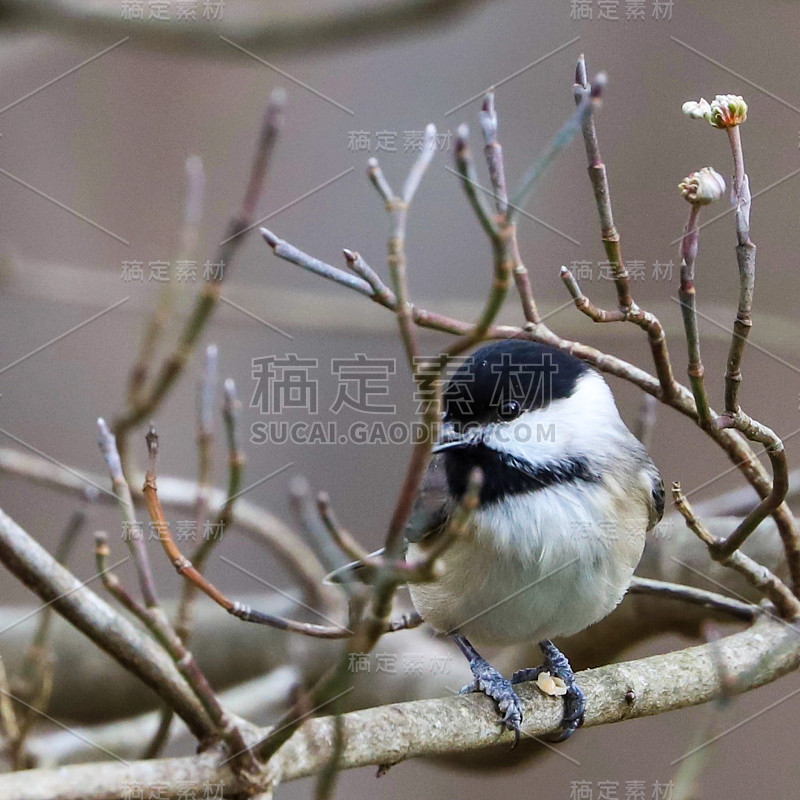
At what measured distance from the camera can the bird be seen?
1.62 metres

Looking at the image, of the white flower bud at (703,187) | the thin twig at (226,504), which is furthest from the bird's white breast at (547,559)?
the white flower bud at (703,187)

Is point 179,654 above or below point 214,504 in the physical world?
above

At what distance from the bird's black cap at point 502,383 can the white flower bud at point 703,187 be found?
504mm

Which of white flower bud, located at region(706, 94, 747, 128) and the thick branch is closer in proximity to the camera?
the thick branch

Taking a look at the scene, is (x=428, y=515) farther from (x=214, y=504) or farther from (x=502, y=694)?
(x=214, y=504)

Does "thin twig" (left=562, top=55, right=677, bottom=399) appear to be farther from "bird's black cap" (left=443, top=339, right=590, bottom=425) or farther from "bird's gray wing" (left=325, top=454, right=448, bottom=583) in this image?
"bird's gray wing" (left=325, top=454, right=448, bottom=583)

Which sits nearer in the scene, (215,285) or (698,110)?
(215,285)

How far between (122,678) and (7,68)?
1.48 meters

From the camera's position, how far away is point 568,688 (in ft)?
5.38

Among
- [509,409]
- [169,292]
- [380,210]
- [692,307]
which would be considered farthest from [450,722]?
[380,210]

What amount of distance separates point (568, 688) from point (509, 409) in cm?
50

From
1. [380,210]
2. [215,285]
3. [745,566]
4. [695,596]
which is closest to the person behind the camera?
[215,285]

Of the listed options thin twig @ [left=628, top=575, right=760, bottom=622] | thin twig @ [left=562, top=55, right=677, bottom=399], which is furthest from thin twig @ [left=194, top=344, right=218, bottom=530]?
thin twig @ [left=628, top=575, right=760, bottom=622]

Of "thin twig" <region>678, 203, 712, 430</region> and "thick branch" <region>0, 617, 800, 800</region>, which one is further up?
"thin twig" <region>678, 203, 712, 430</region>
